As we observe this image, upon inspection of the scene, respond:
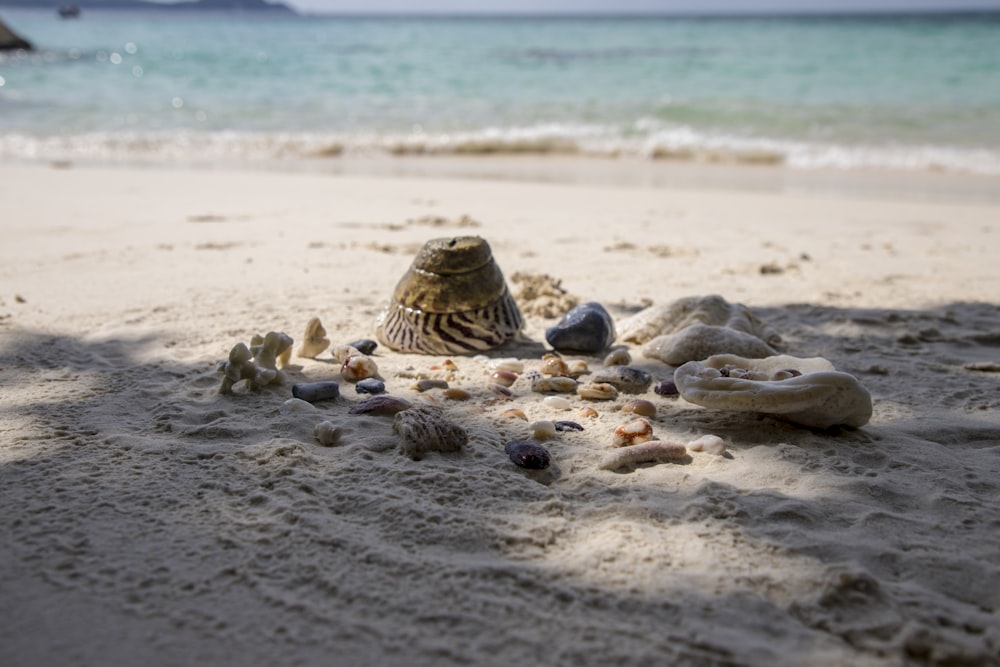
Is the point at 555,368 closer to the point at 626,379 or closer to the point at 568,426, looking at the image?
the point at 626,379

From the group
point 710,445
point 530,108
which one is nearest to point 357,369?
point 710,445

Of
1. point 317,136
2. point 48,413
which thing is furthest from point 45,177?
point 48,413

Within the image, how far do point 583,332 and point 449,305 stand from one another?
56 centimetres

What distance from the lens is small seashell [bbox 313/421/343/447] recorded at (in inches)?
91.4

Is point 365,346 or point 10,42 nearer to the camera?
point 365,346

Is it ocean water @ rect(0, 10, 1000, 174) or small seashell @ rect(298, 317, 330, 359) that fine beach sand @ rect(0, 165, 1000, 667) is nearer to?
small seashell @ rect(298, 317, 330, 359)

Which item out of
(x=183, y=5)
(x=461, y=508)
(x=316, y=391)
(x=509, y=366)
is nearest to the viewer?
(x=461, y=508)

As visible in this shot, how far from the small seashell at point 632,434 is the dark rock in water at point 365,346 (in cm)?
122

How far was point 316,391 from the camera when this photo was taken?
105 inches

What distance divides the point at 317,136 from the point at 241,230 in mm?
6383

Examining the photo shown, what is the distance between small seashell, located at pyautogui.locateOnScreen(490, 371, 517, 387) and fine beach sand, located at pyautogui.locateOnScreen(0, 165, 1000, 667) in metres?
0.06

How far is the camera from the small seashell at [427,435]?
223 centimetres

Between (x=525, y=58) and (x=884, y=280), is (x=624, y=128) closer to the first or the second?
(x=884, y=280)

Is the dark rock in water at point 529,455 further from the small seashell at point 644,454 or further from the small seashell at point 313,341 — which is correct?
the small seashell at point 313,341
